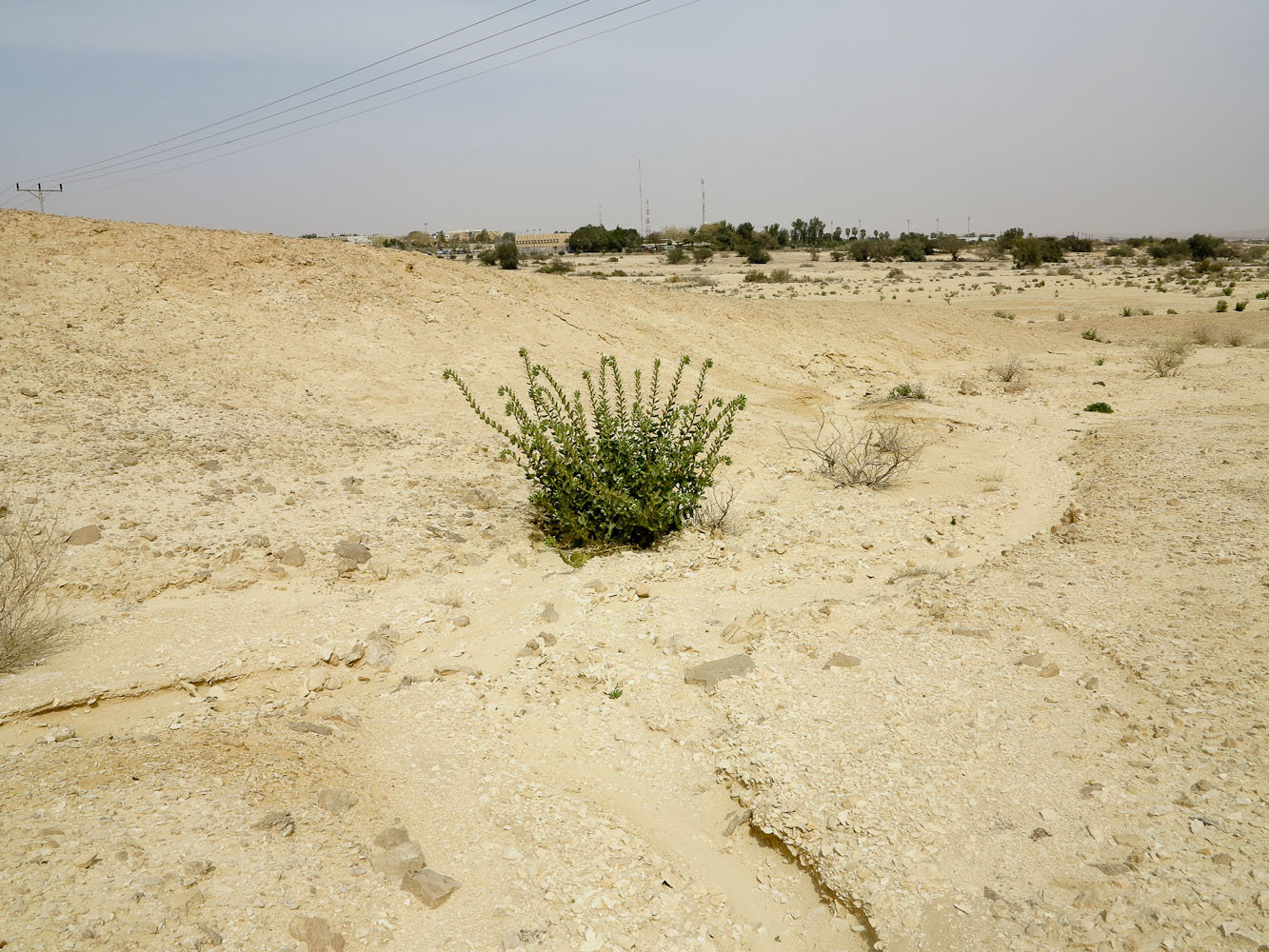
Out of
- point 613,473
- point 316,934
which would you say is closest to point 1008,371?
point 613,473

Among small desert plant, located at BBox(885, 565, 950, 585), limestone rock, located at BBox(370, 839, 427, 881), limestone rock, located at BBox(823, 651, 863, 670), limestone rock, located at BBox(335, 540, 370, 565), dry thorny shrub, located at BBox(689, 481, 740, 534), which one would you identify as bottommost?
small desert plant, located at BBox(885, 565, 950, 585)

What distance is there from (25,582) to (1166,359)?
1568 cm

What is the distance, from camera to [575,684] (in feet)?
14.6

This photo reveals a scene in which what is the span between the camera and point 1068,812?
3211 mm

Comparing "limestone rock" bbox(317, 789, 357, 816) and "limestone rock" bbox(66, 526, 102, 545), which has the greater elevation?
"limestone rock" bbox(66, 526, 102, 545)

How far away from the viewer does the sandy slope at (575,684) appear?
2.86m

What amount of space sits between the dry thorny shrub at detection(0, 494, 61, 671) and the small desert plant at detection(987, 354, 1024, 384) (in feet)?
43.3

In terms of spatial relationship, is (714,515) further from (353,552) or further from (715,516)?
(353,552)

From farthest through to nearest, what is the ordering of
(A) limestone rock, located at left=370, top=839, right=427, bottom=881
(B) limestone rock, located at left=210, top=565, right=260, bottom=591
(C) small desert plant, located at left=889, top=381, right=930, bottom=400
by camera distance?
1. (C) small desert plant, located at left=889, top=381, right=930, bottom=400
2. (B) limestone rock, located at left=210, top=565, right=260, bottom=591
3. (A) limestone rock, located at left=370, top=839, right=427, bottom=881

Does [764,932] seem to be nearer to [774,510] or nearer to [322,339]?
[774,510]

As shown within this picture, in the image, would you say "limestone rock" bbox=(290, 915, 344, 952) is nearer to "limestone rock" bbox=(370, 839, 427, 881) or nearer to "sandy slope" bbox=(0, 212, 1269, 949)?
"sandy slope" bbox=(0, 212, 1269, 949)

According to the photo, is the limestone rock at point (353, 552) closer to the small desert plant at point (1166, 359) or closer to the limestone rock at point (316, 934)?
the limestone rock at point (316, 934)

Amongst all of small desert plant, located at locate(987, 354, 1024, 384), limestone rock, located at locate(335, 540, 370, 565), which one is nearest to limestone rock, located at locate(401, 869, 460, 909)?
limestone rock, located at locate(335, 540, 370, 565)

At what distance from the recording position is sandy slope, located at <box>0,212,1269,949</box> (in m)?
2.86
